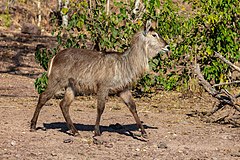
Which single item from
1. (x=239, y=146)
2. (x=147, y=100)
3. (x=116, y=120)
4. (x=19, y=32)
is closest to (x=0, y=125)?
(x=116, y=120)

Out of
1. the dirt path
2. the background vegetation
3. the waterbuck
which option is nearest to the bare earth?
the dirt path

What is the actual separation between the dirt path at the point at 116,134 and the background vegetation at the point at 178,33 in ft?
2.53

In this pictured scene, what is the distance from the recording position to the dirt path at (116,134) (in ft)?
25.6

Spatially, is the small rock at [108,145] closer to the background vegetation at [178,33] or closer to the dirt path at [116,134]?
the dirt path at [116,134]

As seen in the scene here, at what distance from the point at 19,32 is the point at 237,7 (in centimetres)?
1920

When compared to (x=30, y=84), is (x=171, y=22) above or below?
above

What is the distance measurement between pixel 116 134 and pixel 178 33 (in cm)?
423

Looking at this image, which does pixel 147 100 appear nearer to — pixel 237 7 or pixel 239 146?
pixel 237 7

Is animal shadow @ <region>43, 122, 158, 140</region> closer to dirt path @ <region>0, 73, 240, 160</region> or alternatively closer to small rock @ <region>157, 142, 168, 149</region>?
dirt path @ <region>0, 73, 240, 160</region>

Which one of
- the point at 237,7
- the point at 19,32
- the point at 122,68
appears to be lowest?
the point at 19,32

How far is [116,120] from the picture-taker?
10.6 m

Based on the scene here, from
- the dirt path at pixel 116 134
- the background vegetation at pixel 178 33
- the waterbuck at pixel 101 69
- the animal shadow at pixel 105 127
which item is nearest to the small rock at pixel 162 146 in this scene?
the dirt path at pixel 116 134

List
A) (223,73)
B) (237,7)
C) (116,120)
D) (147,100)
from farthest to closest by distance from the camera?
(147,100) < (223,73) < (237,7) < (116,120)

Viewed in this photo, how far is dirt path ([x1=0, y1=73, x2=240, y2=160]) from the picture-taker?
7801 mm
